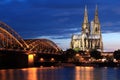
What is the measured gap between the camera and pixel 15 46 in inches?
6565

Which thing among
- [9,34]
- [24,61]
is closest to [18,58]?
[24,61]

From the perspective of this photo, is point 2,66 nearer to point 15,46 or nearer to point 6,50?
point 15,46

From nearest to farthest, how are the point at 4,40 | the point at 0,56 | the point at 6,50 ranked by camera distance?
the point at 6,50 → the point at 4,40 → the point at 0,56

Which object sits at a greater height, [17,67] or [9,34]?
[9,34]

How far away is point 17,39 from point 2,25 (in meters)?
22.9

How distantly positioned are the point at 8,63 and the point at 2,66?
6.24 m

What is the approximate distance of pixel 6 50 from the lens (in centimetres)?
14700

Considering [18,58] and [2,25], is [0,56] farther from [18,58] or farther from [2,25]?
[2,25]

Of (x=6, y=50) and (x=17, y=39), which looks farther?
(x=17, y=39)

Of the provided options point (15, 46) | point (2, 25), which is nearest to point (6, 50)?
point (2, 25)

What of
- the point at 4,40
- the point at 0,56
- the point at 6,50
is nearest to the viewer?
the point at 6,50

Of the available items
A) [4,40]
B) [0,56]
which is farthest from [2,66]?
[4,40]

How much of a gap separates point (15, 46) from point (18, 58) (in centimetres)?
757

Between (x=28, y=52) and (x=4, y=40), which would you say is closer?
(x=4, y=40)
